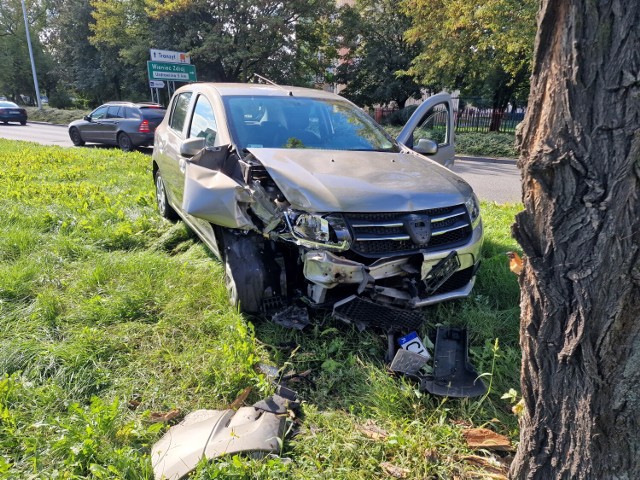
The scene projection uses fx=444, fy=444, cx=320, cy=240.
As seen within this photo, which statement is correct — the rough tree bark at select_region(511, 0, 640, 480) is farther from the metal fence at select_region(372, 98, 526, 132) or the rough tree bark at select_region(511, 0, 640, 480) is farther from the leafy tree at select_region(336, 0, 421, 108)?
the leafy tree at select_region(336, 0, 421, 108)

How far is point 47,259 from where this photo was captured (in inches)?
165

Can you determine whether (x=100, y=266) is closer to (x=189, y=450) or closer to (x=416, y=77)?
(x=189, y=450)

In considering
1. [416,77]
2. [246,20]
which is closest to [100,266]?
[416,77]

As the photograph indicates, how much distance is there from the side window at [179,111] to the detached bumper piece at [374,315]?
10.1 ft

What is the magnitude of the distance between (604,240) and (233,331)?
2.28 m

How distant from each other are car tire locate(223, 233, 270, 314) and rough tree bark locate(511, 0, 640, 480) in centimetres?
187

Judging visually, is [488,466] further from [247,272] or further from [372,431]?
[247,272]

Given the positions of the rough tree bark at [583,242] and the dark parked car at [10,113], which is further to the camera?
the dark parked car at [10,113]

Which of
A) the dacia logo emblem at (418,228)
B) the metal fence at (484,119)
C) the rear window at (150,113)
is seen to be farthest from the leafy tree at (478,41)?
the dacia logo emblem at (418,228)

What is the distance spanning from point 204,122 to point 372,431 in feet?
10.5

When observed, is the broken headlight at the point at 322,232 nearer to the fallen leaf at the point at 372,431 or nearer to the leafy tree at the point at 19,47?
the fallen leaf at the point at 372,431

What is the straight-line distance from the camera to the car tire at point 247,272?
120 inches

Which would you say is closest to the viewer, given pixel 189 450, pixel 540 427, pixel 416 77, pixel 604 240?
pixel 604 240

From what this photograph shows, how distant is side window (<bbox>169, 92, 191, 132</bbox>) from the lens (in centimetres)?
493
